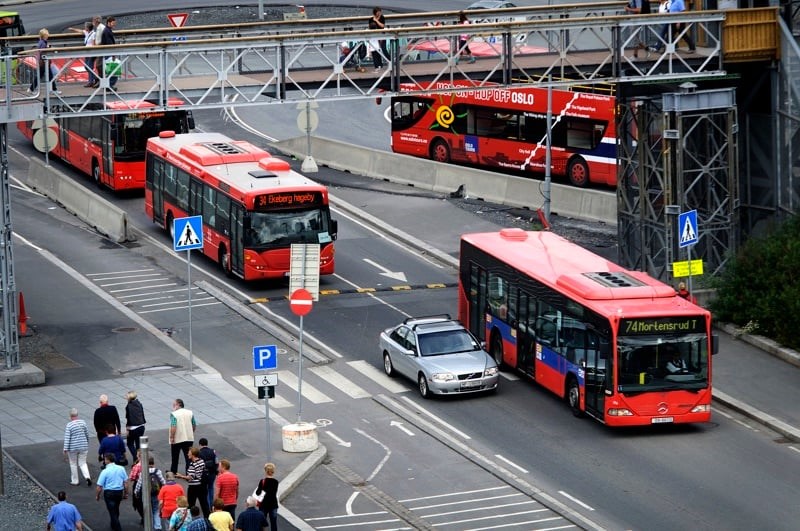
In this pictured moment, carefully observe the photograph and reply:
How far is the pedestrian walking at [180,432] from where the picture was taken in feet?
95.7

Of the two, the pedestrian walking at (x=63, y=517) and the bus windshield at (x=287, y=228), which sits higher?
the bus windshield at (x=287, y=228)

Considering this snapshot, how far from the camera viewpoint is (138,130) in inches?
2092

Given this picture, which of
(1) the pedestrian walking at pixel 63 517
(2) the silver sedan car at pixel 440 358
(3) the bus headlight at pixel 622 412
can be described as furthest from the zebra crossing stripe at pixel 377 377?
(1) the pedestrian walking at pixel 63 517

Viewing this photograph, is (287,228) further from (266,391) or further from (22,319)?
(266,391)

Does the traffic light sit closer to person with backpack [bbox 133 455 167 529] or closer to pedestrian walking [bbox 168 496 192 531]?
person with backpack [bbox 133 455 167 529]

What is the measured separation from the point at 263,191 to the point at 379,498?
15207 mm

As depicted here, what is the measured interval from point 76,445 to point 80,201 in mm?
23986

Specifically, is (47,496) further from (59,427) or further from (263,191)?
(263,191)

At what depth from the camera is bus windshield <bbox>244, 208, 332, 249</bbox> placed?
42.7 meters

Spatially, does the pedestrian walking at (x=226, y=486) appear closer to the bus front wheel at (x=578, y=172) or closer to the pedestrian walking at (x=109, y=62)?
the pedestrian walking at (x=109, y=62)

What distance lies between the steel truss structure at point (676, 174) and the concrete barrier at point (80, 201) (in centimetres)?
1468

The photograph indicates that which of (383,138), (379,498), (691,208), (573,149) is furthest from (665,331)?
(383,138)

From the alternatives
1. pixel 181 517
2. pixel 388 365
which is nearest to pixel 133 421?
pixel 181 517

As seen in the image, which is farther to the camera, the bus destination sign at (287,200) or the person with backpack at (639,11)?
the bus destination sign at (287,200)
